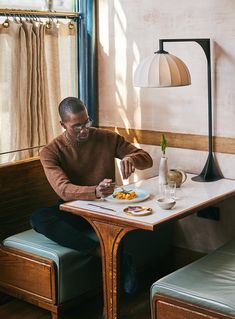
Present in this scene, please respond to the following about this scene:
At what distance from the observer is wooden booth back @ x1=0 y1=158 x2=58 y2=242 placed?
12.5ft

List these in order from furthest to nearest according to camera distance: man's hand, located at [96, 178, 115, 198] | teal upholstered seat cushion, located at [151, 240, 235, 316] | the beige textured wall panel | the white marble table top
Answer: the beige textured wall panel → man's hand, located at [96, 178, 115, 198] → the white marble table top → teal upholstered seat cushion, located at [151, 240, 235, 316]

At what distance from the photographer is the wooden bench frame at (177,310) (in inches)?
108

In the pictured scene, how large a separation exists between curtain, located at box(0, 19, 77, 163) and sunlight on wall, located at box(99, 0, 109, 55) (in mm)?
216

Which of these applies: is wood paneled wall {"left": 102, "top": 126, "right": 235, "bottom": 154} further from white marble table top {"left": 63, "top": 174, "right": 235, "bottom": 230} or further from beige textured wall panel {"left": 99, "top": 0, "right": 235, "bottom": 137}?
white marble table top {"left": 63, "top": 174, "right": 235, "bottom": 230}

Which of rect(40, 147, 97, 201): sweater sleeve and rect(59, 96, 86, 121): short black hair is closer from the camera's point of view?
rect(40, 147, 97, 201): sweater sleeve

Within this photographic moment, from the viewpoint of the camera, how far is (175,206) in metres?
3.27

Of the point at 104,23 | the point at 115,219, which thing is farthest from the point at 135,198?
the point at 104,23

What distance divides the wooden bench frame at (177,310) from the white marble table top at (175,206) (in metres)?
0.35

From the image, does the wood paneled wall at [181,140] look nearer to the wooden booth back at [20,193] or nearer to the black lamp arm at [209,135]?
the black lamp arm at [209,135]

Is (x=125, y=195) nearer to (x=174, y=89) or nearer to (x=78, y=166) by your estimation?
(x=78, y=166)

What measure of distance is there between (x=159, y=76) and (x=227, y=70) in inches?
22.3

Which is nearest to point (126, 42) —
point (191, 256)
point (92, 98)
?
point (92, 98)

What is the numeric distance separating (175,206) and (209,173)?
0.67 meters

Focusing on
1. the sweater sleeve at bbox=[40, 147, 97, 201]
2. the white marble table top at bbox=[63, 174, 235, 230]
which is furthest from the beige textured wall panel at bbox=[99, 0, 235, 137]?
the sweater sleeve at bbox=[40, 147, 97, 201]
